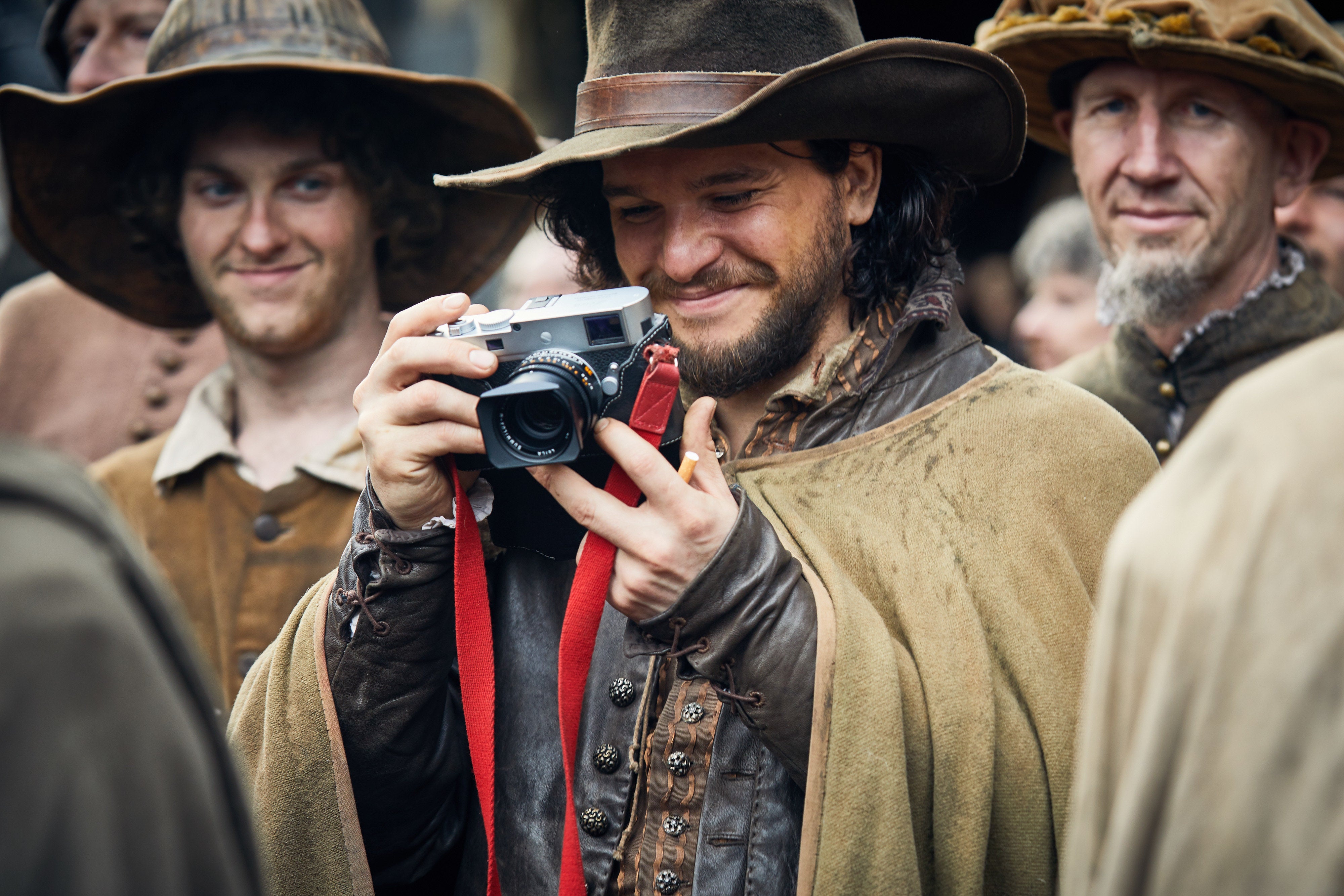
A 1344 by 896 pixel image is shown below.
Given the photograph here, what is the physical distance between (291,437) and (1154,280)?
237 centimetres

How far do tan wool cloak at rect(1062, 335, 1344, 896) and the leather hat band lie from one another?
4.91ft

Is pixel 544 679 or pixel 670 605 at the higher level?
pixel 670 605

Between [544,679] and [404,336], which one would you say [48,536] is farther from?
A: [544,679]

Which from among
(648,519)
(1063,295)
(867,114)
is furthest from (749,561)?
(1063,295)

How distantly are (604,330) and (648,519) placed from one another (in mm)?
311

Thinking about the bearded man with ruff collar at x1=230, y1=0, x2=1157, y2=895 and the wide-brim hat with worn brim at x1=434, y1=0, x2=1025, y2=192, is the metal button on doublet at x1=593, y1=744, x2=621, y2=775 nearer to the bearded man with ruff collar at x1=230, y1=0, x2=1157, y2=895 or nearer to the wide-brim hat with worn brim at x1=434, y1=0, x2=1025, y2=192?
the bearded man with ruff collar at x1=230, y1=0, x2=1157, y2=895

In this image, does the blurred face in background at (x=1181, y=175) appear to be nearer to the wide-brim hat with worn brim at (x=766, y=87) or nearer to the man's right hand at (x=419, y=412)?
the wide-brim hat with worn brim at (x=766, y=87)

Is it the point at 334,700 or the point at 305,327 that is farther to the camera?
the point at 305,327

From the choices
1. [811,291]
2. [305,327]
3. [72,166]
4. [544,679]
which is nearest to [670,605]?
[544,679]

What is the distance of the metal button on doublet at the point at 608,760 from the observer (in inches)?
78.8

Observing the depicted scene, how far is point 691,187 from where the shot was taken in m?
2.27

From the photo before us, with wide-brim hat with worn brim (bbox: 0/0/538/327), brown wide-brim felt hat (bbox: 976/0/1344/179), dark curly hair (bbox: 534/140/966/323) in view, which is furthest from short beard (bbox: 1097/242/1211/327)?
wide-brim hat with worn brim (bbox: 0/0/538/327)

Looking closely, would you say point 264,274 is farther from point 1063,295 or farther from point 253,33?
point 1063,295

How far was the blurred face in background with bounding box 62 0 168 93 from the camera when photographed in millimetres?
3814
